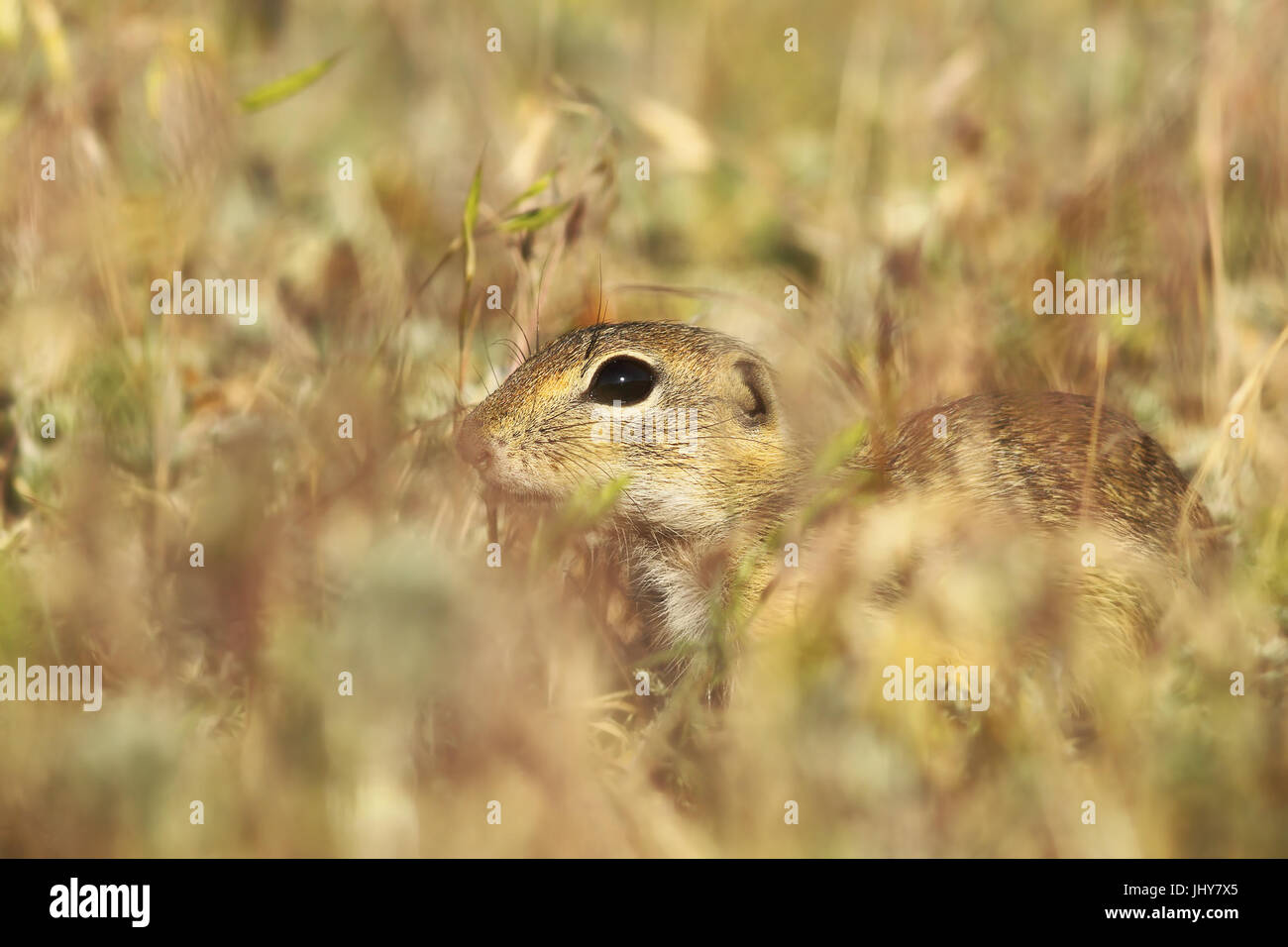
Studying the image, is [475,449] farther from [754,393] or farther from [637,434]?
[754,393]

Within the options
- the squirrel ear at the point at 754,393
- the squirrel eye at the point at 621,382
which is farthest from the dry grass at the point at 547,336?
the squirrel eye at the point at 621,382

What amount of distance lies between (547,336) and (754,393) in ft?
2.79

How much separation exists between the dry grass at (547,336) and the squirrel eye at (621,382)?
0.37 metres

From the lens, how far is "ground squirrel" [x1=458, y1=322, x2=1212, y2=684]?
2.99 meters

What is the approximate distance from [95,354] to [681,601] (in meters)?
1.68

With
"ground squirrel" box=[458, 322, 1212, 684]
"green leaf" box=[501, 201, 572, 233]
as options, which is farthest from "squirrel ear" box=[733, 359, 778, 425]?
"green leaf" box=[501, 201, 572, 233]

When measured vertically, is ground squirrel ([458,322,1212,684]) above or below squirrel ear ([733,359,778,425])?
below

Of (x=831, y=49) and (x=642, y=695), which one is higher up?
(x=831, y=49)

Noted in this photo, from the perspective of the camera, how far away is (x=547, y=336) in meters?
3.82

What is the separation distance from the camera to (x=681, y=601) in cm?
312

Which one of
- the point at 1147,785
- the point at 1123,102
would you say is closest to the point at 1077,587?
the point at 1147,785

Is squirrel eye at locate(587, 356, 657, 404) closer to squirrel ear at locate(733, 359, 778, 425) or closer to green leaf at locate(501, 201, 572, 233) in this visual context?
squirrel ear at locate(733, 359, 778, 425)

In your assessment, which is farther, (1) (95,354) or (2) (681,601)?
(1) (95,354)
